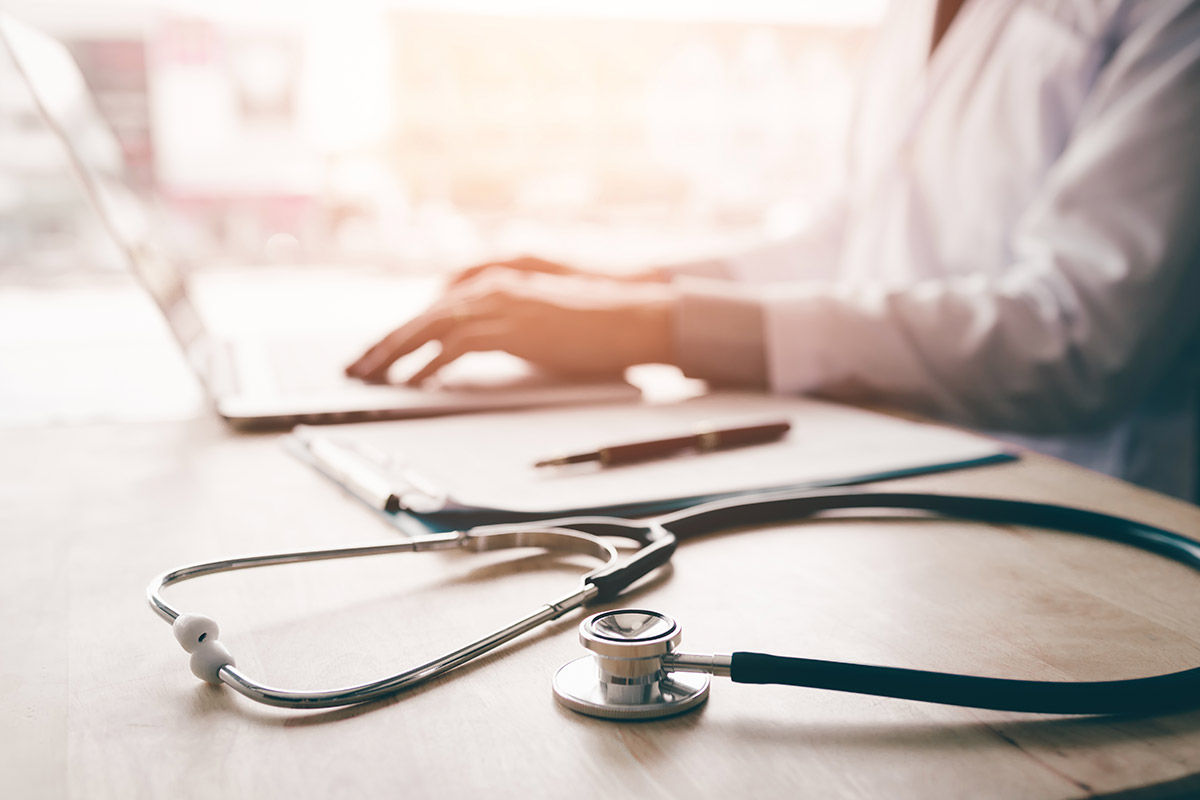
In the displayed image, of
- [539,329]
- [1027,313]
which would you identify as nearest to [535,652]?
[539,329]

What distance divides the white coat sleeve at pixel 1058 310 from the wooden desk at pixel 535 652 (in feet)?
0.89

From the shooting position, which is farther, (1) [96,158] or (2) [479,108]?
(2) [479,108]

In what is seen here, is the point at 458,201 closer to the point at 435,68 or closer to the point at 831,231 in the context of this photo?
the point at 435,68

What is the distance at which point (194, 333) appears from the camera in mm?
809

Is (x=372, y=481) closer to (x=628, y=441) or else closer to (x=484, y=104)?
(x=628, y=441)

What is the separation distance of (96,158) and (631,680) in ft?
2.32

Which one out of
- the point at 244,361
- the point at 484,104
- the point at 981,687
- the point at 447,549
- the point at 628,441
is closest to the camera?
the point at 981,687

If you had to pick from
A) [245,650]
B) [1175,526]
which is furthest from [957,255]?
[245,650]

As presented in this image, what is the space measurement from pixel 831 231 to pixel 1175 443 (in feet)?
1.59

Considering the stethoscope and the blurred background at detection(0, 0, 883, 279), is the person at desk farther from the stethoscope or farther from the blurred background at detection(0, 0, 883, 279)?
the blurred background at detection(0, 0, 883, 279)

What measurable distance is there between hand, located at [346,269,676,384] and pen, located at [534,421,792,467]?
8.1 inches

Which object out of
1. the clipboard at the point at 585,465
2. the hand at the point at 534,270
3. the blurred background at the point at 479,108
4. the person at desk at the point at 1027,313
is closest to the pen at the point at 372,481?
the clipboard at the point at 585,465

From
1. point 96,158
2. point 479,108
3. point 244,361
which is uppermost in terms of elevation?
point 479,108

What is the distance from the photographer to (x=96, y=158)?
2.43ft
